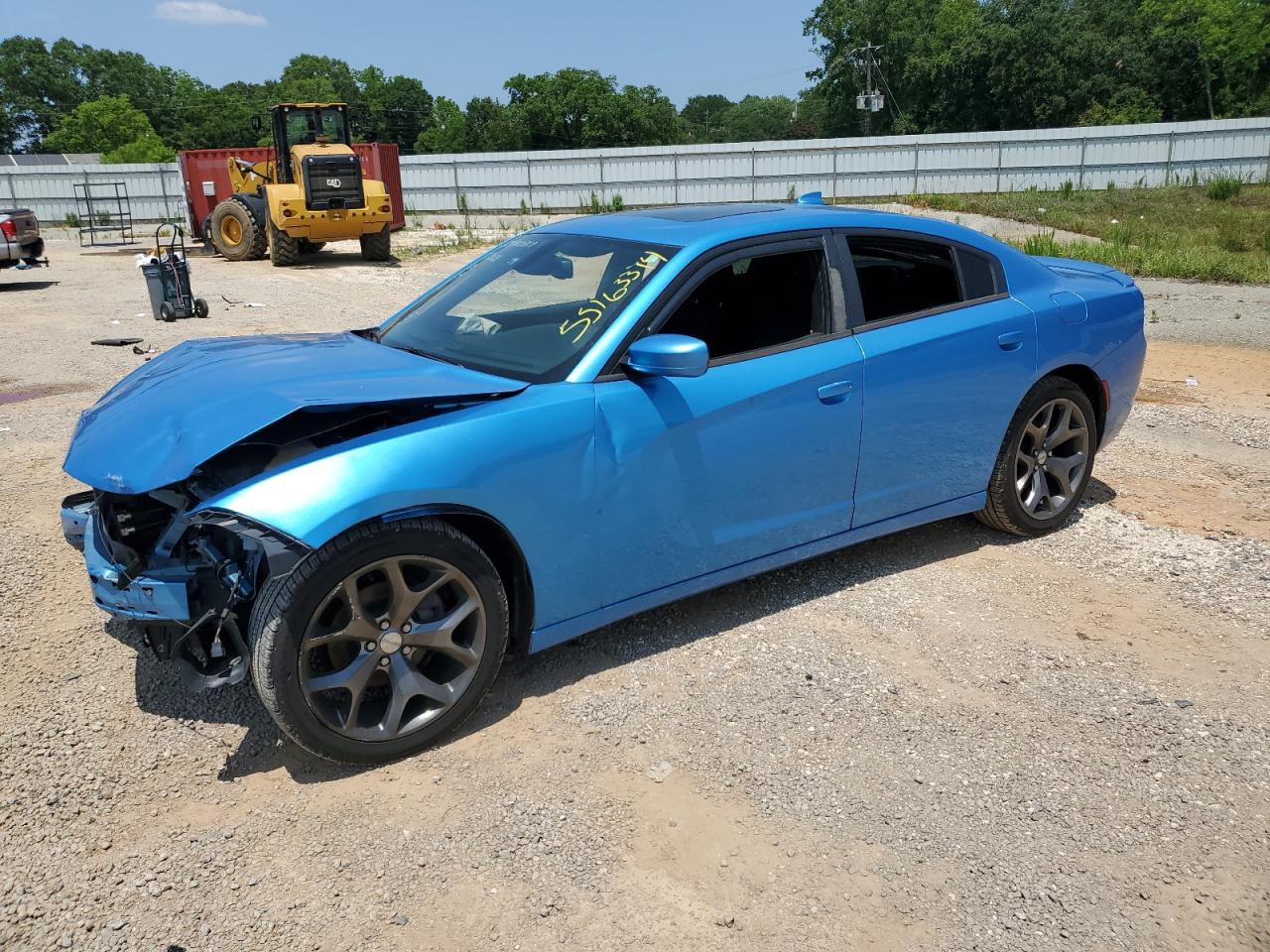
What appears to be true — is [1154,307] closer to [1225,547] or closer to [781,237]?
[1225,547]

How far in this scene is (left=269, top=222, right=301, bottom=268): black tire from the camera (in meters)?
17.9

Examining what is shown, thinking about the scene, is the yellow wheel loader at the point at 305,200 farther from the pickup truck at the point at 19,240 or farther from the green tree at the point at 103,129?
the green tree at the point at 103,129

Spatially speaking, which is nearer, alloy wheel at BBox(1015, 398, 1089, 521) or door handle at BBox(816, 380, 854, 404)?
door handle at BBox(816, 380, 854, 404)

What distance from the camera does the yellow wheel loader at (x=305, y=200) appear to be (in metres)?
17.7

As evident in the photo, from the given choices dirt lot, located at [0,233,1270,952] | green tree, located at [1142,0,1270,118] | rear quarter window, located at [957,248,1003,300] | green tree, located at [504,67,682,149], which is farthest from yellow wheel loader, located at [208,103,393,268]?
green tree, located at [504,67,682,149]

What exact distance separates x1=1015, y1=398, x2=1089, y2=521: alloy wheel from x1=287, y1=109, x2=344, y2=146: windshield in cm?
1697

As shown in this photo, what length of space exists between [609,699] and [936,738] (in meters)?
1.14

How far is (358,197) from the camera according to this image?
59.4 feet

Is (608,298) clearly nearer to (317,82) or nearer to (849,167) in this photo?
(849,167)

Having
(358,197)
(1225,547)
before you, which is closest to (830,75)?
(358,197)

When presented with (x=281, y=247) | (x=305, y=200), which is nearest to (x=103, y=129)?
(x=281, y=247)

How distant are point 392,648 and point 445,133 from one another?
328 ft

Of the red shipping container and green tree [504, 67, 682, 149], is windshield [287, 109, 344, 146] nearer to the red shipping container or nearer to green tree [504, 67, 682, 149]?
the red shipping container

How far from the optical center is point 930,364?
433 centimetres
